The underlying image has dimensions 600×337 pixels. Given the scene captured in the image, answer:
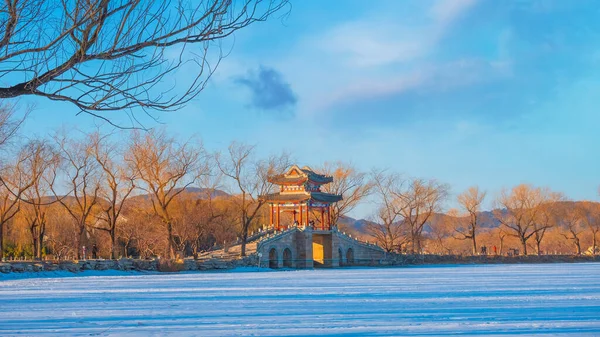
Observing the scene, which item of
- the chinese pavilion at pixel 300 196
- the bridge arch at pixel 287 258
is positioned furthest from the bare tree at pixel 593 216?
the bridge arch at pixel 287 258

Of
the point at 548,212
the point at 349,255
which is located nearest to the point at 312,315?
the point at 349,255

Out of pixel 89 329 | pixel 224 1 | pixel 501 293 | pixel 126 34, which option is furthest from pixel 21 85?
pixel 501 293

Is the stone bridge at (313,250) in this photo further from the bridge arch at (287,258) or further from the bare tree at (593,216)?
the bare tree at (593,216)

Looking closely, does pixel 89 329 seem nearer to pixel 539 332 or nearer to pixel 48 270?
pixel 539 332

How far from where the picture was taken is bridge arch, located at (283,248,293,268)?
1679 inches

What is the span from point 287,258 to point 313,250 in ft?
14.2

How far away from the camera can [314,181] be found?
1853 inches

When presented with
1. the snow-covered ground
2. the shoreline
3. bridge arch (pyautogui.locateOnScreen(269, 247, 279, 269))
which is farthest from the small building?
the snow-covered ground

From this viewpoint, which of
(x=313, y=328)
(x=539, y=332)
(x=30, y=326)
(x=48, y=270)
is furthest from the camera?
(x=48, y=270)

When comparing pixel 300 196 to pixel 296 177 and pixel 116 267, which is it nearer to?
pixel 296 177

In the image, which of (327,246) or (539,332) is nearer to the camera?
(539,332)

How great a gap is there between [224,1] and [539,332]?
177 inches

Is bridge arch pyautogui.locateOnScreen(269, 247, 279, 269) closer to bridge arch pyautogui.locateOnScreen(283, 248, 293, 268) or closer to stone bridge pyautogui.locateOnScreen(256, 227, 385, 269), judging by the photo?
stone bridge pyautogui.locateOnScreen(256, 227, 385, 269)

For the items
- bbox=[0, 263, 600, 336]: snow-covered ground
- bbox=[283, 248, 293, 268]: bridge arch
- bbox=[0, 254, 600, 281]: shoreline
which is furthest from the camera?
bbox=[283, 248, 293, 268]: bridge arch
